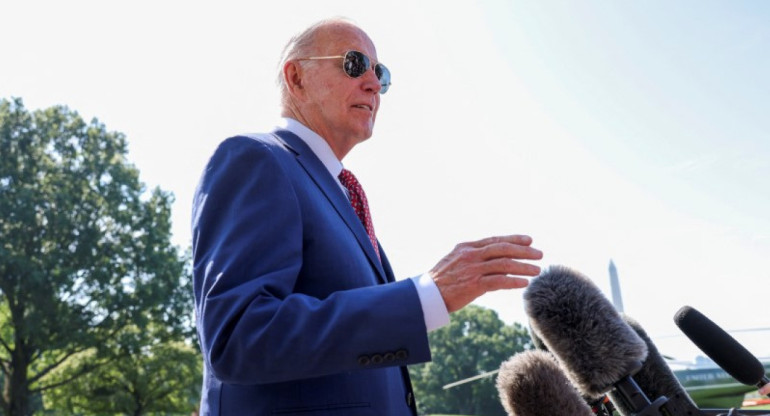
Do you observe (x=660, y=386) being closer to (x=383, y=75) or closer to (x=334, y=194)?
(x=334, y=194)

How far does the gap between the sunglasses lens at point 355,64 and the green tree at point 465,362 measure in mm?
71578

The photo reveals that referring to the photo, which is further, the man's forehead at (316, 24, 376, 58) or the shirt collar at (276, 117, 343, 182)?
the man's forehead at (316, 24, 376, 58)

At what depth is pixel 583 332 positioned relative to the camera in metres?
2.48

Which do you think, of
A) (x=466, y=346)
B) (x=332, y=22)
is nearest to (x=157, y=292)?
(x=332, y=22)

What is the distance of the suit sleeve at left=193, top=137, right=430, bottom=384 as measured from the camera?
1.79m

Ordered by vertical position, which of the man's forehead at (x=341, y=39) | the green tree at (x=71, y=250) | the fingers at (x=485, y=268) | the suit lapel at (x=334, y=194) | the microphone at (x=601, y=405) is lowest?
the microphone at (x=601, y=405)

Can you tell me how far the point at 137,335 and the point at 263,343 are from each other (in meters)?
Answer: 33.2

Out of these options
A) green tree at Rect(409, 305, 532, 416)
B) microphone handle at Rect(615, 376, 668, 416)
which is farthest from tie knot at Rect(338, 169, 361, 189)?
green tree at Rect(409, 305, 532, 416)

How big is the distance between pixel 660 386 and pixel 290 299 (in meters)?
1.56

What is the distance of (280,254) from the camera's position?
6.53 ft

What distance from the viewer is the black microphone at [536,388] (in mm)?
2422

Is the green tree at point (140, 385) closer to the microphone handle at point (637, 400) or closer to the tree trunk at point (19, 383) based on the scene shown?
the tree trunk at point (19, 383)

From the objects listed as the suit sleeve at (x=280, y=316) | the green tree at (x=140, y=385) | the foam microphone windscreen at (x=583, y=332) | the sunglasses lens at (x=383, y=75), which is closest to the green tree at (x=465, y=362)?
the green tree at (x=140, y=385)

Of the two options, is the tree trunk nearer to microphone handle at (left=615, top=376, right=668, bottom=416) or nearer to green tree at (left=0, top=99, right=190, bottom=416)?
green tree at (left=0, top=99, right=190, bottom=416)
